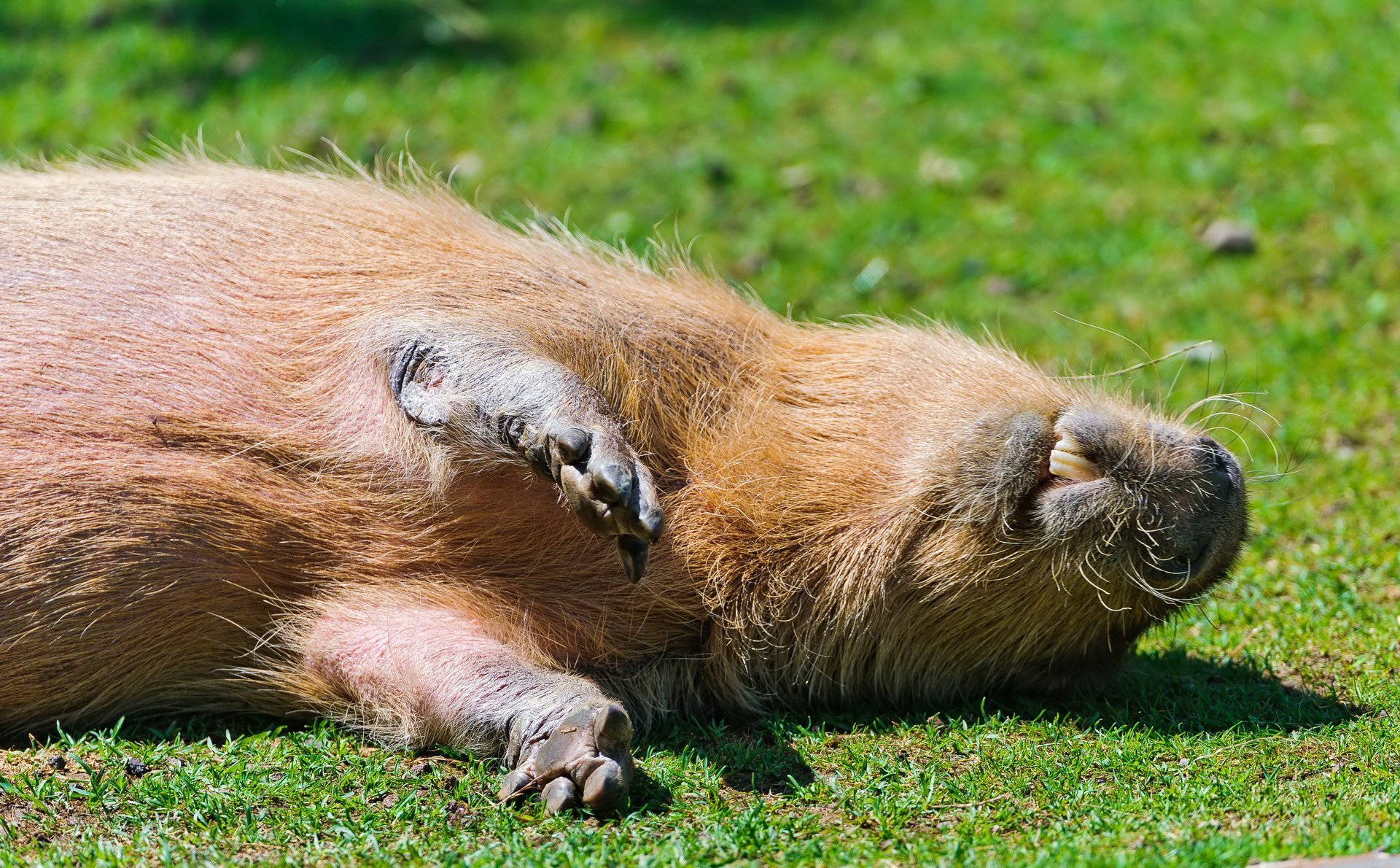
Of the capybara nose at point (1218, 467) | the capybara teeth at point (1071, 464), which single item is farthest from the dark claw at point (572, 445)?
the capybara nose at point (1218, 467)

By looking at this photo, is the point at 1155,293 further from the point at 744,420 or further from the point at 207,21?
the point at 207,21

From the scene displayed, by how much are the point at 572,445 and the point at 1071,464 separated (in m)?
1.32

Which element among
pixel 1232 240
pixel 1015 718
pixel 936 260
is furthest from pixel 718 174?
pixel 1015 718

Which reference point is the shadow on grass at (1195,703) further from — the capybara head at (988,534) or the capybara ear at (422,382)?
the capybara ear at (422,382)

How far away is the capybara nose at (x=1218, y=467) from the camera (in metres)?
3.75

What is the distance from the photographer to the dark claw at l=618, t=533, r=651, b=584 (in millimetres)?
3168

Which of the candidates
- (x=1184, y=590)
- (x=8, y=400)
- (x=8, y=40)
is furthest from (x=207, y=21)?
(x=1184, y=590)

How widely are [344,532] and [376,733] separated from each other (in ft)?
1.62

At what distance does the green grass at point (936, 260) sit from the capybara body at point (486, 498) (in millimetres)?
192

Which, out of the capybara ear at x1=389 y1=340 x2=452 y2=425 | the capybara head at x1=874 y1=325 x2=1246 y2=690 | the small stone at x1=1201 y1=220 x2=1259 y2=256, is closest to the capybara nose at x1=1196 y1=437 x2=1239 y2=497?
the capybara head at x1=874 y1=325 x2=1246 y2=690

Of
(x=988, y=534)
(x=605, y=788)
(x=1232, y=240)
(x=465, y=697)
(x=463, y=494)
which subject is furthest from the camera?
(x=1232, y=240)

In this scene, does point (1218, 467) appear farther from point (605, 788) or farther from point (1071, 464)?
point (605, 788)

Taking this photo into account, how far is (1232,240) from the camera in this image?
660 cm

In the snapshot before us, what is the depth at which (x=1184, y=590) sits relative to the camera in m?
3.84
